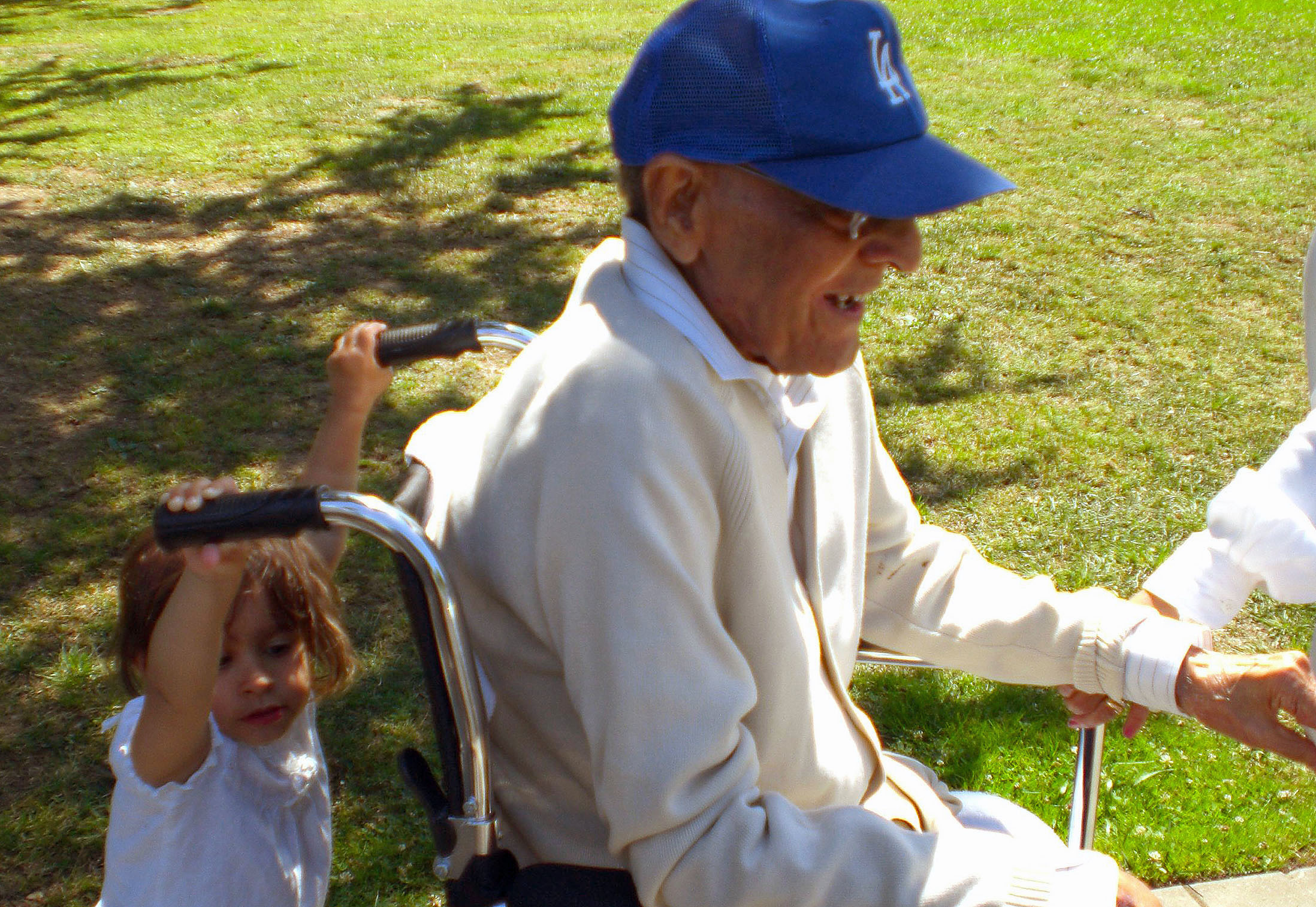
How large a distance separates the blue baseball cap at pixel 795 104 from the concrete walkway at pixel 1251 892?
6.27 ft

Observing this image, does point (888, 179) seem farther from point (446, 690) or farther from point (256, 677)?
point (256, 677)

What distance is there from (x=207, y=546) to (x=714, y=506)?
0.62 metres

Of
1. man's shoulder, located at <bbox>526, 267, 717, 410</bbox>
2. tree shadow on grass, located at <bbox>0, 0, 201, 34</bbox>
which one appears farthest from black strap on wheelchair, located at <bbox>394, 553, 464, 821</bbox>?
tree shadow on grass, located at <bbox>0, 0, 201, 34</bbox>

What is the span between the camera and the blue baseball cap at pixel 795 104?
4.66 ft

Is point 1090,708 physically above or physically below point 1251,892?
above

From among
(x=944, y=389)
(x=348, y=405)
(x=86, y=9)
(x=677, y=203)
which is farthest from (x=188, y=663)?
(x=86, y=9)

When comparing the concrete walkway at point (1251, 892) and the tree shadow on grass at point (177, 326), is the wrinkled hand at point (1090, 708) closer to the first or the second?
the concrete walkway at point (1251, 892)

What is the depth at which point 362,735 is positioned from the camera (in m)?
3.09

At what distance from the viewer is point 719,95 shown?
1431 mm

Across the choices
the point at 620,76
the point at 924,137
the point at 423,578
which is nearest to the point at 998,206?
the point at 620,76

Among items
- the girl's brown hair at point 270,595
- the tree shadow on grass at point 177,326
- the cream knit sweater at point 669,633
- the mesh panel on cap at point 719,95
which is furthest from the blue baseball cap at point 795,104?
the tree shadow on grass at point 177,326

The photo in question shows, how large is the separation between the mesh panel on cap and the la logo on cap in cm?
16

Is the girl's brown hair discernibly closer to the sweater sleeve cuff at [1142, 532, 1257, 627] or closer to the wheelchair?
the wheelchair

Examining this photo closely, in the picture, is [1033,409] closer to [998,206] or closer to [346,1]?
[998,206]
